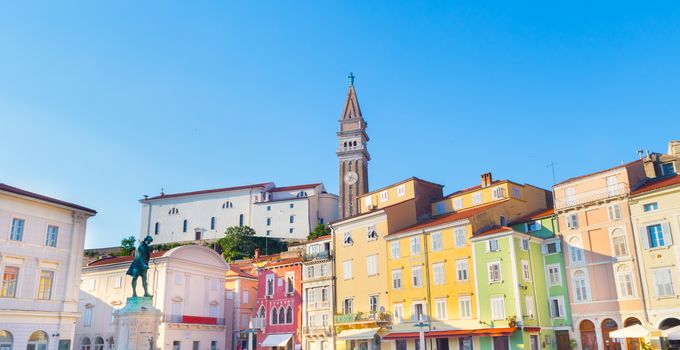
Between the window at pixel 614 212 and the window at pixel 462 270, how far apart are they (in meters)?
10.2

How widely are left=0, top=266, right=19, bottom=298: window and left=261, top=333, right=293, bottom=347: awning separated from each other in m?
22.9

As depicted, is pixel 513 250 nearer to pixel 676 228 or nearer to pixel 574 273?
pixel 574 273

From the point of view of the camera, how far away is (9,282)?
3981cm

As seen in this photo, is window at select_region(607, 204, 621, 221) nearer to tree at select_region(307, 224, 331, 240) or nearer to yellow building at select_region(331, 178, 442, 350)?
yellow building at select_region(331, 178, 442, 350)

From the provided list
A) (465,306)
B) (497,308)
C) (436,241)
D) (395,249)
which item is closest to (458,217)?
(436,241)

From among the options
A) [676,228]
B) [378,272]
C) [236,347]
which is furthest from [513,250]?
[236,347]

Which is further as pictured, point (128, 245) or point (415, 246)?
point (128, 245)

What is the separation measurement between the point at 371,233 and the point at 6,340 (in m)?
27.8

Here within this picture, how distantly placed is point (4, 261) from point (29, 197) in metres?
4.51

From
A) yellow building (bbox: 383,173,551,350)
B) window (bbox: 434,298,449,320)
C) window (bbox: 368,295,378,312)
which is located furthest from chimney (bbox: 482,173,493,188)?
window (bbox: 368,295,378,312)

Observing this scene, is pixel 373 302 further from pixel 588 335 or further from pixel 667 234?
pixel 667 234

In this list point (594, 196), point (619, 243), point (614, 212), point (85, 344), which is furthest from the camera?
point (85, 344)

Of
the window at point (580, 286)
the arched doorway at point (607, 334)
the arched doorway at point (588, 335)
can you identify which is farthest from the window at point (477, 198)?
the arched doorway at point (607, 334)

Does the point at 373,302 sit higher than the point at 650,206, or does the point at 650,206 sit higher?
the point at 650,206
